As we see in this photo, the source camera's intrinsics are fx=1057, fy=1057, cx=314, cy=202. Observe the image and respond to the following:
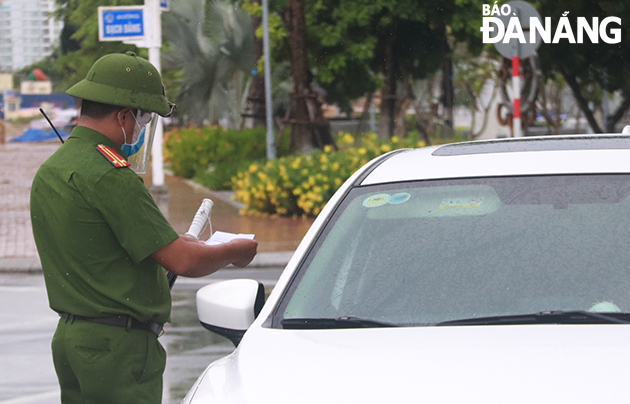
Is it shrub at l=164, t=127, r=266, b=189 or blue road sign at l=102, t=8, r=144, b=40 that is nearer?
blue road sign at l=102, t=8, r=144, b=40

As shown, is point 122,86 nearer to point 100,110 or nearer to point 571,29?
point 100,110

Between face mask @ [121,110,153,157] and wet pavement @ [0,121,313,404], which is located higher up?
face mask @ [121,110,153,157]

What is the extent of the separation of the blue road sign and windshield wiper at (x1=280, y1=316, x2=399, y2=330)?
52.5ft

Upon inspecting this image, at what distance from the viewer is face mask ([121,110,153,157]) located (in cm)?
328

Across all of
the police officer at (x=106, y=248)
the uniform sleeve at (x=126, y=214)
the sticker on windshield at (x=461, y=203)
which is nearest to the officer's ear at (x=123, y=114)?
the police officer at (x=106, y=248)

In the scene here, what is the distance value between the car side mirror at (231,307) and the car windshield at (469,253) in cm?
13

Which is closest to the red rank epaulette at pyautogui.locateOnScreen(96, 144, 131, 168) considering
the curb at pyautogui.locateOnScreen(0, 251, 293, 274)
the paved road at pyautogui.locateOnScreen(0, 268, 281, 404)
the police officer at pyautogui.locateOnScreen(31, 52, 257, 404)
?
the police officer at pyautogui.locateOnScreen(31, 52, 257, 404)

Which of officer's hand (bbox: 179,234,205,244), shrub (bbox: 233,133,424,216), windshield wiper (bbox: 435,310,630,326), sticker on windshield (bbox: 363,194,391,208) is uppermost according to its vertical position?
sticker on windshield (bbox: 363,194,391,208)

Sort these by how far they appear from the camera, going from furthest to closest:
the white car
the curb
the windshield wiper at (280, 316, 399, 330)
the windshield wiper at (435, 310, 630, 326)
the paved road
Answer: the curb
the paved road
the windshield wiper at (280, 316, 399, 330)
the windshield wiper at (435, 310, 630, 326)
the white car

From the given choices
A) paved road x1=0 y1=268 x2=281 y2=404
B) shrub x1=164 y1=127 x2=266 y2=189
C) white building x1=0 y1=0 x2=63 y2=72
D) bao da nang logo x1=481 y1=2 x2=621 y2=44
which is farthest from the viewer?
white building x1=0 y1=0 x2=63 y2=72

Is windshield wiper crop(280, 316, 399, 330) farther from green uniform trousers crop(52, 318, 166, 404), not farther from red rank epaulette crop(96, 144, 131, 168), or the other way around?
red rank epaulette crop(96, 144, 131, 168)

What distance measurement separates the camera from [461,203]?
3461 mm

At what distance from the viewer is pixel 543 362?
2.59 meters

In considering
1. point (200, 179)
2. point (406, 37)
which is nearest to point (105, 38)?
point (200, 179)
